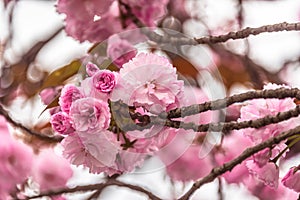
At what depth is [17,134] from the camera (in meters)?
1.47

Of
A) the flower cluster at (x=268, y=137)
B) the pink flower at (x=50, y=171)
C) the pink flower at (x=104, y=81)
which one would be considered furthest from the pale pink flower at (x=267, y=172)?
the pink flower at (x=50, y=171)

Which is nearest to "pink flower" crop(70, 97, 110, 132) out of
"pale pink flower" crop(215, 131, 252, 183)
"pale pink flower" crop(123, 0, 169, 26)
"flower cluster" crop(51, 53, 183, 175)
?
"flower cluster" crop(51, 53, 183, 175)

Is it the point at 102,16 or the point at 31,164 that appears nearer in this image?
the point at 102,16

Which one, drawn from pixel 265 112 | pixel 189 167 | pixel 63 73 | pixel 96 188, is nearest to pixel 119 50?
pixel 63 73

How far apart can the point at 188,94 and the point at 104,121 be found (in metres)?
0.13

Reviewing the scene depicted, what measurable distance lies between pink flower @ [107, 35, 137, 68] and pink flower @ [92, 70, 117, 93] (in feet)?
0.87

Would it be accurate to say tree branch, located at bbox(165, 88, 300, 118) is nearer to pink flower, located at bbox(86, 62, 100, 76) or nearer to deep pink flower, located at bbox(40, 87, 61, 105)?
pink flower, located at bbox(86, 62, 100, 76)

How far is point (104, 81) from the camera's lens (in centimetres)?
80

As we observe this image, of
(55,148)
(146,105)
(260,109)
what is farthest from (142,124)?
(55,148)

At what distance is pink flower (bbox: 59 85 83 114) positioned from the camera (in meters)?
0.82

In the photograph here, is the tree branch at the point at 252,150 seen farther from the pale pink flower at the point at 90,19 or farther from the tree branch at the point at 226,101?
the pale pink flower at the point at 90,19

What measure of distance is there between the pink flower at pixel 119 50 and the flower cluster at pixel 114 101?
0.25m

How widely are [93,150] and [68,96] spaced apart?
2.9 inches

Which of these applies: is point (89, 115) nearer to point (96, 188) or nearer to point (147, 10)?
point (96, 188)
